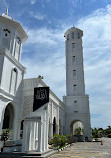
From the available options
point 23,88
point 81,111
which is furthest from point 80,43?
point 23,88

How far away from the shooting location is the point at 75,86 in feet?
110

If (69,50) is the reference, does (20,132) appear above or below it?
below

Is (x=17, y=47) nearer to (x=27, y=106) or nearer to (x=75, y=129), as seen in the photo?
(x=27, y=106)

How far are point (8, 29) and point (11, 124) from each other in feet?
38.0

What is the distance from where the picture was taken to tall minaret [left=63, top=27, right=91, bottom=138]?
Result: 31.2 m

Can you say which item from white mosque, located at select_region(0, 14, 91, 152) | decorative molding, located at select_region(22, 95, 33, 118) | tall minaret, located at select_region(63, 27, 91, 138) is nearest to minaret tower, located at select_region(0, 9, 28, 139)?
white mosque, located at select_region(0, 14, 91, 152)

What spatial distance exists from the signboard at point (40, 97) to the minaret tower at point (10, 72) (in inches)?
139

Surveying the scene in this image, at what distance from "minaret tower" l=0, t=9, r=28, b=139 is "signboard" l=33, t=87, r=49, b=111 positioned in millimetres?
3521

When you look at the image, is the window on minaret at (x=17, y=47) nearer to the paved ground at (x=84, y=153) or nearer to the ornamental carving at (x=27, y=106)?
the ornamental carving at (x=27, y=106)

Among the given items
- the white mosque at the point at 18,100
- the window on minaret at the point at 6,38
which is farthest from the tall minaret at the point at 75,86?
the window on minaret at the point at 6,38

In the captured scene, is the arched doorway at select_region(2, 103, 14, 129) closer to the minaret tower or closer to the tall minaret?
the minaret tower

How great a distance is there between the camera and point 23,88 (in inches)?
737

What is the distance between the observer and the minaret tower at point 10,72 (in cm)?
1531

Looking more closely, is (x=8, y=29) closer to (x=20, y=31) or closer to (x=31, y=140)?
(x=20, y=31)
